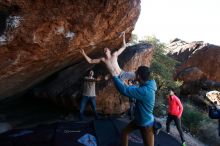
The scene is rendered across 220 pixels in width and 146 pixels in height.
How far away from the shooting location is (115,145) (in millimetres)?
8031

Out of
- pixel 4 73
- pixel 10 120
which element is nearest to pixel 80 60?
pixel 10 120

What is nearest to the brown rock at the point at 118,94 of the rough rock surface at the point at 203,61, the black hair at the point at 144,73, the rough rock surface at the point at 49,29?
the rough rock surface at the point at 49,29

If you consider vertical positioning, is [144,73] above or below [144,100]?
above

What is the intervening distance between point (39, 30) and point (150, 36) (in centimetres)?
1559

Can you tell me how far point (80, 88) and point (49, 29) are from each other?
427cm

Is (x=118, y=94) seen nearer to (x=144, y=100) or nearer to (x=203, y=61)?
(x=144, y=100)

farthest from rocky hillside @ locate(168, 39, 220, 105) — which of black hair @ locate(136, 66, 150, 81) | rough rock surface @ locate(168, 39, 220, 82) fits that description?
black hair @ locate(136, 66, 150, 81)

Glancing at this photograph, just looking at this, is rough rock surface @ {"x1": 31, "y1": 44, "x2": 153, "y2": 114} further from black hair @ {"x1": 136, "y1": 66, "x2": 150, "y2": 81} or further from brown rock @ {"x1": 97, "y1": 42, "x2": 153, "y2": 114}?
black hair @ {"x1": 136, "y1": 66, "x2": 150, "y2": 81}

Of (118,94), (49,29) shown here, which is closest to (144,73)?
(49,29)

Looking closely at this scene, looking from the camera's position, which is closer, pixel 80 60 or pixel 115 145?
pixel 115 145

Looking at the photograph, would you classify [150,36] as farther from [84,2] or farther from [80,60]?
[84,2]

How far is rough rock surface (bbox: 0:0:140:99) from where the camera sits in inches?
273

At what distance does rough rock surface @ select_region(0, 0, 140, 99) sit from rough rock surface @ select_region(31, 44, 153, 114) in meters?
2.00

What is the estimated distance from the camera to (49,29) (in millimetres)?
7582
